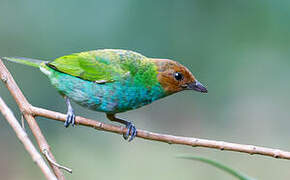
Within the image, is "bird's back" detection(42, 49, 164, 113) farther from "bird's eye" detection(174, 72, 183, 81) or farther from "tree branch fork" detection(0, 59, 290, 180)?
"tree branch fork" detection(0, 59, 290, 180)

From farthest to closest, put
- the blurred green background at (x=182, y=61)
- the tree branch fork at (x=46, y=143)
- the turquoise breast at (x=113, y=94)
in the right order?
the blurred green background at (x=182, y=61), the turquoise breast at (x=113, y=94), the tree branch fork at (x=46, y=143)

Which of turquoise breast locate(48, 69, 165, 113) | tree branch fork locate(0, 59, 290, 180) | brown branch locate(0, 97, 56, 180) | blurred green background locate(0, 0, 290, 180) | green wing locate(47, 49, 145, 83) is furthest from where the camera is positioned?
blurred green background locate(0, 0, 290, 180)

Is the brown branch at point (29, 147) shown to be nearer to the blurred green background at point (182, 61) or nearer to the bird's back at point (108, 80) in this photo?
the bird's back at point (108, 80)

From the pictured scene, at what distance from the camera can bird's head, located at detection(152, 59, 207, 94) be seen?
134 inches

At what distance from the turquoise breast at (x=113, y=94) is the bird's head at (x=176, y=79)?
6 cm

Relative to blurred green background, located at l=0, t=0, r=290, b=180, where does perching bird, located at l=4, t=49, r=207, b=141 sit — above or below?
above

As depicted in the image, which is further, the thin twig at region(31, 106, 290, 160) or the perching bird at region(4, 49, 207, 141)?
the perching bird at region(4, 49, 207, 141)

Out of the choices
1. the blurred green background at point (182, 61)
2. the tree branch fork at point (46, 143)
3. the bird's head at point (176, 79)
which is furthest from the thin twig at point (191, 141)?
the blurred green background at point (182, 61)

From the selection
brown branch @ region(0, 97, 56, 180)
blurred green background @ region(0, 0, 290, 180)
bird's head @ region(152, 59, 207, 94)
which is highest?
brown branch @ region(0, 97, 56, 180)

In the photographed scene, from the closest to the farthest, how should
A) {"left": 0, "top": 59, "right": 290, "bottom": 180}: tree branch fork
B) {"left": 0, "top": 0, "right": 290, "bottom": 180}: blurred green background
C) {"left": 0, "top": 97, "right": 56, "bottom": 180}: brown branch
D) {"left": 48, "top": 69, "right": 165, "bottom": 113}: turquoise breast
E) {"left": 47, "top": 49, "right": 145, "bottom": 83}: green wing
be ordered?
1. {"left": 0, "top": 97, "right": 56, "bottom": 180}: brown branch
2. {"left": 0, "top": 59, "right": 290, "bottom": 180}: tree branch fork
3. {"left": 48, "top": 69, "right": 165, "bottom": 113}: turquoise breast
4. {"left": 47, "top": 49, "right": 145, "bottom": 83}: green wing
5. {"left": 0, "top": 0, "right": 290, "bottom": 180}: blurred green background

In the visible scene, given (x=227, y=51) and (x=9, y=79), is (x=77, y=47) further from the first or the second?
(x=9, y=79)

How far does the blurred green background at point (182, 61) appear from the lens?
619cm

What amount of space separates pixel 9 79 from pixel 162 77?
128cm

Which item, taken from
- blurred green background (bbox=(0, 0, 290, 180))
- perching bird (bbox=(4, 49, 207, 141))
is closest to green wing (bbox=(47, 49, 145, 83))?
perching bird (bbox=(4, 49, 207, 141))
